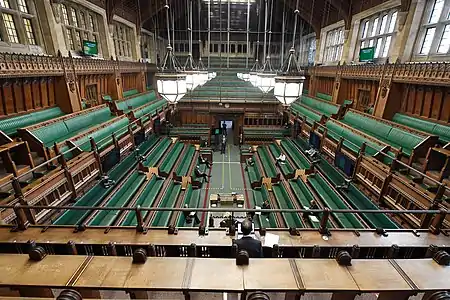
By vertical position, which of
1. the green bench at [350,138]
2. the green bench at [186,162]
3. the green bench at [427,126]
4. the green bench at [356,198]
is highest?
the green bench at [427,126]

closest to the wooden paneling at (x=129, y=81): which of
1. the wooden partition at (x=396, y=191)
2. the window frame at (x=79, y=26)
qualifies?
the window frame at (x=79, y=26)

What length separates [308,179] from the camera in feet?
24.7

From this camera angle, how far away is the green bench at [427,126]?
583cm

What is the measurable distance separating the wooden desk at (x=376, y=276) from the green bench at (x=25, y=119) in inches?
285

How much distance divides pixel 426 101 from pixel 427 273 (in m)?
7.09

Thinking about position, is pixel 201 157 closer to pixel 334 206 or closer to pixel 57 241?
pixel 334 206

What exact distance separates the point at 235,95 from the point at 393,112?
356 inches

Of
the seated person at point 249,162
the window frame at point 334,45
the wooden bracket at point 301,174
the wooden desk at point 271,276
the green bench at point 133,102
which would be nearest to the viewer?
the wooden desk at point 271,276

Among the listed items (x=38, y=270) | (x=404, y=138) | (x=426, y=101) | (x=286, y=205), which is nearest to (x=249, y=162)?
(x=286, y=205)

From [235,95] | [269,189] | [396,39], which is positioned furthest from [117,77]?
[396,39]

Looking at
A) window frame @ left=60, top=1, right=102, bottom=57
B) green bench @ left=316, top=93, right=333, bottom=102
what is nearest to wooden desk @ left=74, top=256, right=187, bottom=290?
window frame @ left=60, top=1, right=102, bottom=57

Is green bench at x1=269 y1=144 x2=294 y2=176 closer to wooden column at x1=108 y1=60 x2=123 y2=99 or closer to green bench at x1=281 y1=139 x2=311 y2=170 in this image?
green bench at x1=281 y1=139 x2=311 y2=170

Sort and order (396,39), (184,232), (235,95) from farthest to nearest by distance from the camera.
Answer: (235,95) → (396,39) → (184,232)

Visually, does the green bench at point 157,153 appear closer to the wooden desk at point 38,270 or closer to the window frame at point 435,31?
the wooden desk at point 38,270
